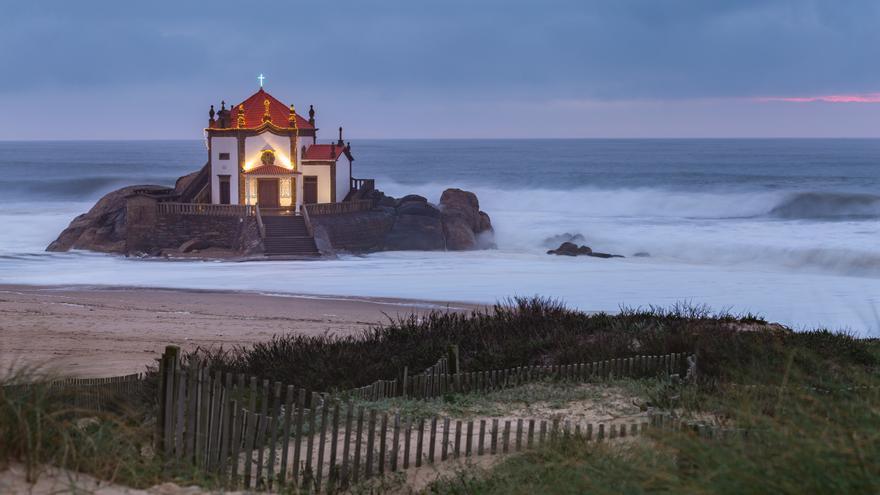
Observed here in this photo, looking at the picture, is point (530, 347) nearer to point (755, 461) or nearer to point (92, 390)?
point (92, 390)

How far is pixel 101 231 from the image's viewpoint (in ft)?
145

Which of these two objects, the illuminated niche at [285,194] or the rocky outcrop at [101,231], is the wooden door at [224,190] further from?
the rocky outcrop at [101,231]

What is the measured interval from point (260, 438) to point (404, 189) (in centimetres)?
8332

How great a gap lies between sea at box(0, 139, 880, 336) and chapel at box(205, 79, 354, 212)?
4.89m

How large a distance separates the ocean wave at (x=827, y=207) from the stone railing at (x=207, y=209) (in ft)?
122

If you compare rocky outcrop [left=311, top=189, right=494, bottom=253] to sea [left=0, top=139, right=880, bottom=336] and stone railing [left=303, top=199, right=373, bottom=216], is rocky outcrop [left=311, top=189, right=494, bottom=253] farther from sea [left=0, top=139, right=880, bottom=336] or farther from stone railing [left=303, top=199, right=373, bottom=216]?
sea [left=0, top=139, right=880, bottom=336]

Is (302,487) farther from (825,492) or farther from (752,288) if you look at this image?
(752,288)

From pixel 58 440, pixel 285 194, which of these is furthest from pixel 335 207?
pixel 58 440

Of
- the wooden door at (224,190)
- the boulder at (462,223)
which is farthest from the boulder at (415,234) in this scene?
the wooden door at (224,190)

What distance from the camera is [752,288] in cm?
3319

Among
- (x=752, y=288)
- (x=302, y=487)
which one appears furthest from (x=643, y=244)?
(x=302, y=487)

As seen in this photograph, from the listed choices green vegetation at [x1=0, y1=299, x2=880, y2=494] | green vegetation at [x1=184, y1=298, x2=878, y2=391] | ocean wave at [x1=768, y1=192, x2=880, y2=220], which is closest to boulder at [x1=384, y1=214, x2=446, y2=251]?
green vegetation at [x1=0, y1=299, x2=880, y2=494]

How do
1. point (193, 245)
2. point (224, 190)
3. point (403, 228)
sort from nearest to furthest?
1. point (193, 245)
2. point (224, 190)
3. point (403, 228)

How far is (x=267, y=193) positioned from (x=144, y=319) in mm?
19698
